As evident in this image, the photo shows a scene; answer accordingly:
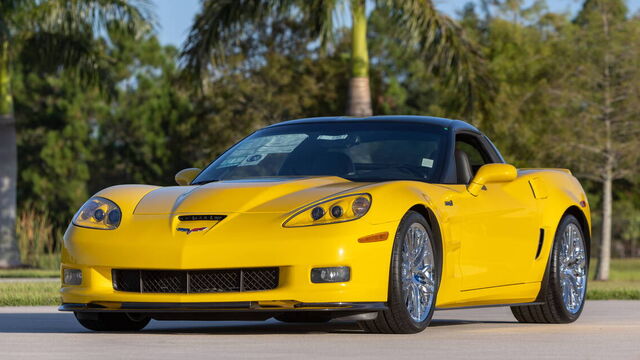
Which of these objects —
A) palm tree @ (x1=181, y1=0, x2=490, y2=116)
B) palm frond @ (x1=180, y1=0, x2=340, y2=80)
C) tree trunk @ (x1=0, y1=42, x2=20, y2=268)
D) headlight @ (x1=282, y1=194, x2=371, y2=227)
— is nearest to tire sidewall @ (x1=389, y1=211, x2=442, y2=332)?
headlight @ (x1=282, y1=194, x2=371, y2=227)

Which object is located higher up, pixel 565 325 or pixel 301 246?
pixel 301 246

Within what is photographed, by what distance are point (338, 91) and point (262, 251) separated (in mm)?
39665

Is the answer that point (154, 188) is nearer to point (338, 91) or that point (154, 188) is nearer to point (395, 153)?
point (395, 153)

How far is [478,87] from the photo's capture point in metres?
25.3

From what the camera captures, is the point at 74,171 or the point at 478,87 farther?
the point at 74,171

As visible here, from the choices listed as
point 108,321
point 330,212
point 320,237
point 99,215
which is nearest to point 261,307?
point 320,237

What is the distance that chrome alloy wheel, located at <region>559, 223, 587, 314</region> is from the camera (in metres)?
9.91

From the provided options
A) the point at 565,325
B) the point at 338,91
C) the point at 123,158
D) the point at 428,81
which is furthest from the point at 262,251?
the point at 123,158

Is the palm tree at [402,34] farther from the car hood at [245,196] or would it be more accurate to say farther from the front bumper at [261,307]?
the front bumper at [261,307]

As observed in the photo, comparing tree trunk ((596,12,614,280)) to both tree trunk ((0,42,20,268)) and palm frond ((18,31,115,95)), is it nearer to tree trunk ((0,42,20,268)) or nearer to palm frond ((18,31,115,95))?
palm frond ((18,31,115,95))

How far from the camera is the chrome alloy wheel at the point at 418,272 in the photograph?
26.2ft

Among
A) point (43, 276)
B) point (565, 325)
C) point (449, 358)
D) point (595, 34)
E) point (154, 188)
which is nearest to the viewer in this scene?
point (449, 358)

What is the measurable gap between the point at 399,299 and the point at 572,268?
106 inches

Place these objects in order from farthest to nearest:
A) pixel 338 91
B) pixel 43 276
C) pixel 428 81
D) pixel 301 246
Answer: pixel 428 81, pixel 338 91, pixel 43 276, pixel 301 246
